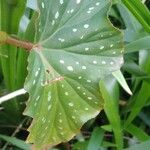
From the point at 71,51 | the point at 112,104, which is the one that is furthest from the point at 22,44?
the point at 112,104

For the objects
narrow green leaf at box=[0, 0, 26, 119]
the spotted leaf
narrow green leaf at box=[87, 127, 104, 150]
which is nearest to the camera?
the spotted leaf

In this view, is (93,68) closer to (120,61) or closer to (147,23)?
(120,61)

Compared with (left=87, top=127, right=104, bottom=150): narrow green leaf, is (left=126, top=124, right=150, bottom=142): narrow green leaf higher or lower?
higher

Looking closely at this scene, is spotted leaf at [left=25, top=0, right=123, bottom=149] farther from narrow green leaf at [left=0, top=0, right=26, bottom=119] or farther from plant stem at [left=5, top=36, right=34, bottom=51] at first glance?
narrow green leaf at [left=0, top=0, right=26, bottom=119]

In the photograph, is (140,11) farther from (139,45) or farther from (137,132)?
(137,132)

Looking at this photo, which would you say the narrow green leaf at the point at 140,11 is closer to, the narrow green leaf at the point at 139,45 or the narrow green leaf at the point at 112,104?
the narrow green leaf at the point at 139,45

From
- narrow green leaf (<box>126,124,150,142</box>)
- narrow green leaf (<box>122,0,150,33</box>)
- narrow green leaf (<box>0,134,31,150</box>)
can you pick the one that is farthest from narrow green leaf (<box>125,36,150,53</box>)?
narrow green leaf (<box>0,134,31,150</box>)
